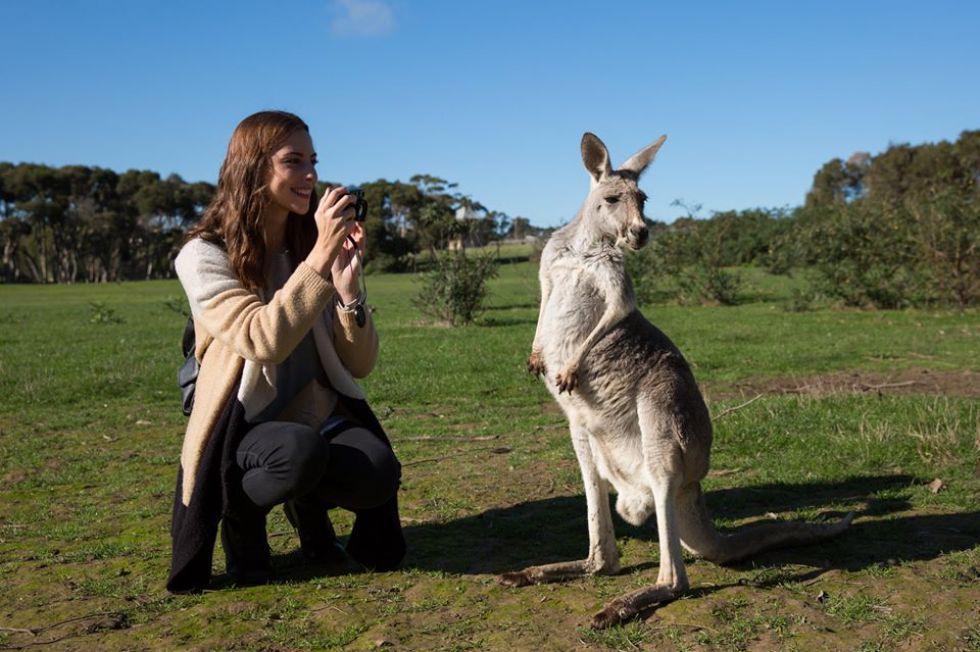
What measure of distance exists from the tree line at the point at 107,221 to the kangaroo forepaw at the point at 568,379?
4499cm

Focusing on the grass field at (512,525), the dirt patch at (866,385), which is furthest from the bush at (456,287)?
the dirt patch at (866,385)

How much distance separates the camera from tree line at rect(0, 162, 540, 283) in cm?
5091

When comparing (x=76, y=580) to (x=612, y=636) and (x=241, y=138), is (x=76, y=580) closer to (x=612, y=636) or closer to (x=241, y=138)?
(x=241, y=138)

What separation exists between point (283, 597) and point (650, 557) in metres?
1.46

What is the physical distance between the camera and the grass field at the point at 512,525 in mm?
2939

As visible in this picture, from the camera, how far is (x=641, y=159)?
10.9 ft

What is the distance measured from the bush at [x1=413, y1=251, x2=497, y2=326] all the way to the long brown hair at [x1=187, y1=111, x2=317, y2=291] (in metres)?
12.3

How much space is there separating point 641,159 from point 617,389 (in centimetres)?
85

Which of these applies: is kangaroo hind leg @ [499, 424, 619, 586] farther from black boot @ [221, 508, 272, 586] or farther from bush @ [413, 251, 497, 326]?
bush @ [413, 251, 497, 326]

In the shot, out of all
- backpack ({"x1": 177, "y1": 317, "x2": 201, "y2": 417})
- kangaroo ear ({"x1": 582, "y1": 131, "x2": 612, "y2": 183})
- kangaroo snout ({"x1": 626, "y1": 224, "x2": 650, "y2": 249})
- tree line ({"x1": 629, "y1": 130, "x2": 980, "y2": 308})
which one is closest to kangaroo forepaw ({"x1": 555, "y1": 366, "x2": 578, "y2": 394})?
kangaroo snout ({"x1": 626, "y1": 224, "x2": 650, "y2": 249})

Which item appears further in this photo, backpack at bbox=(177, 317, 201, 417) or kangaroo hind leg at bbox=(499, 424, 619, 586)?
backpack at bbox=(177, 317, 201, 417)

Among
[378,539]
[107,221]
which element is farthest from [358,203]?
[107,221]

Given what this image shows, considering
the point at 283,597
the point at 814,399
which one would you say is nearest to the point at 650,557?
the point at 283,597

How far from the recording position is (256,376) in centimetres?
334
